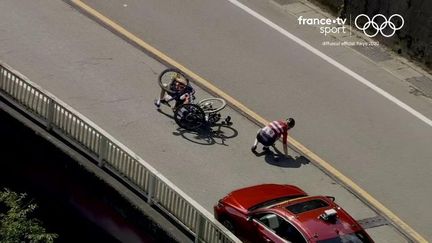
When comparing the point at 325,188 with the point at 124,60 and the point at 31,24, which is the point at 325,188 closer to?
the point at 124,60

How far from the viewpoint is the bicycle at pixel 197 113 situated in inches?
762

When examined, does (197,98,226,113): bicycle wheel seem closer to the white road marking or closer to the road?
the road

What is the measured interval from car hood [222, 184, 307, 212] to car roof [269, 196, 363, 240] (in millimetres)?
584

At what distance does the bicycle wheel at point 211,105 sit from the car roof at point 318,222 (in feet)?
14.2

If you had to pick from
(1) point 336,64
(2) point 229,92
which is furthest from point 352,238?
(1) point 336,64

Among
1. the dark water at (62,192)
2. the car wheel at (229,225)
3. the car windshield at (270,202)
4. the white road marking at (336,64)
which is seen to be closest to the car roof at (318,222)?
the car windshield at (270,202)

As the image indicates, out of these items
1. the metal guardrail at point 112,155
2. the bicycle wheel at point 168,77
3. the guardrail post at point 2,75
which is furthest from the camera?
the bicycle wheel at point 168,77

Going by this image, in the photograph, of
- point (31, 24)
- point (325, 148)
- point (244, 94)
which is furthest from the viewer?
point (31, 24)

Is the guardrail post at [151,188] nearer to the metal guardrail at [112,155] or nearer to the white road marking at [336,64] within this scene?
the metal guardrail at [112,155]

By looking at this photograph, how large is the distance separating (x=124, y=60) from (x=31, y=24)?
8.44 ft

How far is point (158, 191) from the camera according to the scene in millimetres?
15992

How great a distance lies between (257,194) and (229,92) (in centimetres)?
502

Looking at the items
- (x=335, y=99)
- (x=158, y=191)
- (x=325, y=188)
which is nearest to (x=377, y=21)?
(x=335, y=99)

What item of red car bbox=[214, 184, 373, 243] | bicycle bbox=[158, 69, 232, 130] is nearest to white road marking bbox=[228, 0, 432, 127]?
bicycle bbox=[158, 69, 232, 130]
